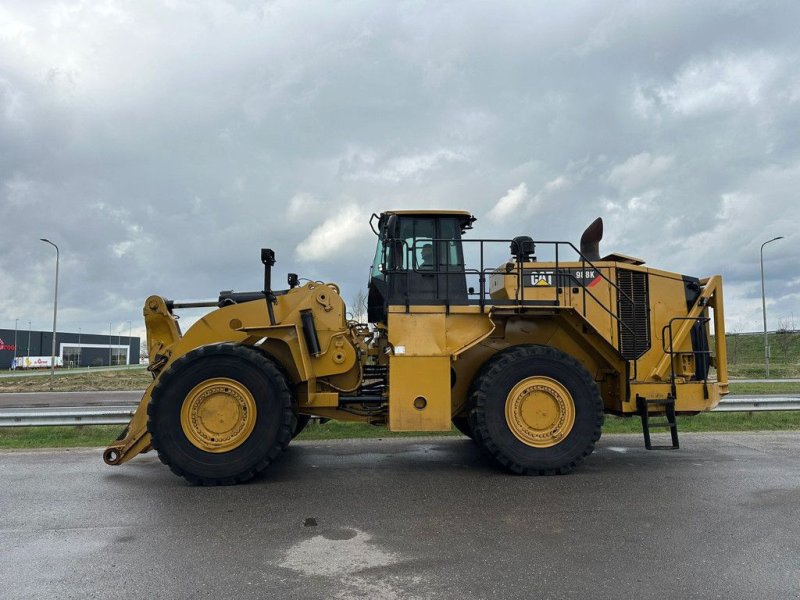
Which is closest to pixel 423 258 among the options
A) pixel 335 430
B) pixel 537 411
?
pixel 537 411

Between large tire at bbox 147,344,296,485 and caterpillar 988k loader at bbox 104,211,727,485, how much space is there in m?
0.01

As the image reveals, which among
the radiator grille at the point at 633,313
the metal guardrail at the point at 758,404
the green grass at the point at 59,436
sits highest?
the radiator grille at the point at 633,313

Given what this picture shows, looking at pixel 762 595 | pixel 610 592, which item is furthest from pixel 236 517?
pixel 762 595

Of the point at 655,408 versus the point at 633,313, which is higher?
the point at 633,313

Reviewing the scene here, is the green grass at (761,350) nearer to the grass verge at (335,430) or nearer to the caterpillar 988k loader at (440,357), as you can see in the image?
the grass verge at (335,430)

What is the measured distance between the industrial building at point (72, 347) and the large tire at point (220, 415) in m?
67.9

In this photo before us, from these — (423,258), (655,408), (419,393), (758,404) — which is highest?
(423,258)

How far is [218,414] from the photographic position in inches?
235

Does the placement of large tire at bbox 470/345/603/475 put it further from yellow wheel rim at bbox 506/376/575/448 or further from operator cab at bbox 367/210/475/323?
operator cab at bbox 367/210/475/323

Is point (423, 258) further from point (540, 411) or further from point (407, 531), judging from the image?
point (407, 531)

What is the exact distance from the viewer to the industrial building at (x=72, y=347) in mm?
62475

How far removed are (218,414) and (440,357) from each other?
254cm

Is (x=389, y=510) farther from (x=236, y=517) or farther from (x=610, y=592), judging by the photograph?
(x=610, y=592)

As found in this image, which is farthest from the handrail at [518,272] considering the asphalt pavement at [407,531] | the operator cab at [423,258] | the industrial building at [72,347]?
the industrial building at [72,347]
